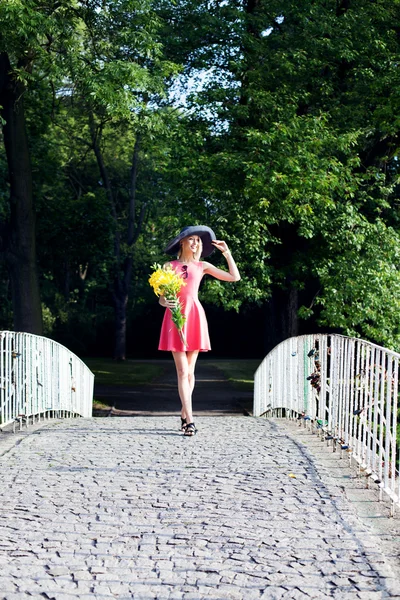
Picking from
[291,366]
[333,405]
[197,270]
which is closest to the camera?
[333,405]

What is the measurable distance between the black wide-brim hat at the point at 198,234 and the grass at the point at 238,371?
18.4 metres

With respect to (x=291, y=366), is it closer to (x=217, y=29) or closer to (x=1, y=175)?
(x=217, y=29)

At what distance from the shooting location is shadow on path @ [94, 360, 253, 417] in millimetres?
21156

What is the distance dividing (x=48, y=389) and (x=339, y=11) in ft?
45.4

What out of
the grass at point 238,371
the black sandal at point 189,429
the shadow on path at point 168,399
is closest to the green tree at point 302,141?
the shadow on path at point 168,399

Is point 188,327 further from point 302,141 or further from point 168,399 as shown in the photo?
point 168,399

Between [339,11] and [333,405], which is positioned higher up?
[339,11]

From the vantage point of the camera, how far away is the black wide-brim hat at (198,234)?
898 cm

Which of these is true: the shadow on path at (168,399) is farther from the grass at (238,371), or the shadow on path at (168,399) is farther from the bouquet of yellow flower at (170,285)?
the bouquet of yellow flower at (170,285)

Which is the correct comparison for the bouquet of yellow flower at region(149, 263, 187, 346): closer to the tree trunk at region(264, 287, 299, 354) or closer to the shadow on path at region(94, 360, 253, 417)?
the shadow on path at region(94, 360, 253, 417)

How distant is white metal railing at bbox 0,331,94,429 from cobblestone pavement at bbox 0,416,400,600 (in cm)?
183

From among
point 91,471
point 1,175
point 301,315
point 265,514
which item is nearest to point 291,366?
point 91,471

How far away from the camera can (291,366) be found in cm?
1184

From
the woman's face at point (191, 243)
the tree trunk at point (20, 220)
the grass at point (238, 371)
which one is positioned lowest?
the grass at point (238, 371)
